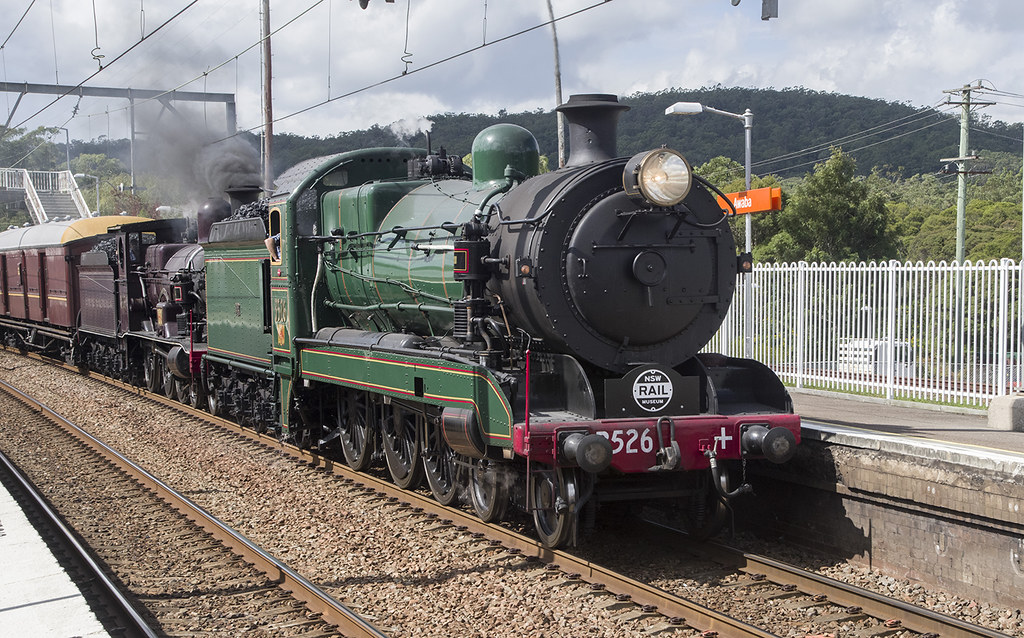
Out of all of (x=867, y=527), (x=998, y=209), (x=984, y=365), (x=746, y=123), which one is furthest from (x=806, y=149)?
(x=867, y=527)

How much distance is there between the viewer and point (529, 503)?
6723 mm

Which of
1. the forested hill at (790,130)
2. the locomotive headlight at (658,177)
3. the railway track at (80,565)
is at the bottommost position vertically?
the railway track at (80,565)

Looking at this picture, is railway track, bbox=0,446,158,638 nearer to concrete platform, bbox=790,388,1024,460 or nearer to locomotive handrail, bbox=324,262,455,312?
locomotive handrail, bbox=324,262,455,312

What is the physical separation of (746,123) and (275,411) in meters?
10.1

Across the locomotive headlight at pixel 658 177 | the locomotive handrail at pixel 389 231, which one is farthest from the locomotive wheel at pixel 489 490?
the locomotive headlight at pixel 658 177

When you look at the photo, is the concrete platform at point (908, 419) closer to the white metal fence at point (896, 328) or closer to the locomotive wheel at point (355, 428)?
the white metal fence at point (896, 328)

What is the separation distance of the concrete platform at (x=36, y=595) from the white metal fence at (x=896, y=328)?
9.55m

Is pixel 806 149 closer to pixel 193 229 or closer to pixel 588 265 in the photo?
pixel 193 229

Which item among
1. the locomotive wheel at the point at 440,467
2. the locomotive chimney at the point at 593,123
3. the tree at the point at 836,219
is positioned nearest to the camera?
the locomotive chimney at the point at 593,123

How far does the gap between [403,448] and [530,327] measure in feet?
9.05

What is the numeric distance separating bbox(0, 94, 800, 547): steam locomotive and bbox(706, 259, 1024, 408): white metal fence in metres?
4.98

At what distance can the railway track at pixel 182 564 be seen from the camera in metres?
5.87

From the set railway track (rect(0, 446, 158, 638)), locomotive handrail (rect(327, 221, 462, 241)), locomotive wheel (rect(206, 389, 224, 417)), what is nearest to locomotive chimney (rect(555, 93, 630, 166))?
locomotive handrail (rect(327, 221, 462, 241))

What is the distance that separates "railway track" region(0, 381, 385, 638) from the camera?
5871 mm
